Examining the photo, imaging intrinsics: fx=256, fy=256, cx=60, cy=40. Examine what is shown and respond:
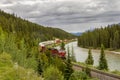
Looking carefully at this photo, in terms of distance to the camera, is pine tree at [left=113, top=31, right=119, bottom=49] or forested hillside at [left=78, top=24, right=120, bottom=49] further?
forested hillside at [left=78, top=24, right=120, bottom=49]

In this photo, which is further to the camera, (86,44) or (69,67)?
(86,44)

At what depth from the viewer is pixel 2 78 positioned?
12391 mm

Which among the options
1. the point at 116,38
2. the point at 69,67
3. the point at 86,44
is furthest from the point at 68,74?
the point at 86,44

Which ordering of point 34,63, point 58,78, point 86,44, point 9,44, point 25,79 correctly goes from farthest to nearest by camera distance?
point 86,44
point 9,44
point 34,63
point 58,78
point 25,79

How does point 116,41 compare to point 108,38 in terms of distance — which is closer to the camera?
point 116,41

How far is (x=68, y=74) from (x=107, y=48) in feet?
385

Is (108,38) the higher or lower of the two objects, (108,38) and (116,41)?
the higher

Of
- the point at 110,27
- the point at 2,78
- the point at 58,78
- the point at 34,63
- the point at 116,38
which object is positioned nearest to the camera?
the point at 2,78

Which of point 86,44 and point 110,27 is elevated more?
point 110,27

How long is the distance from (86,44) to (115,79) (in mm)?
149639

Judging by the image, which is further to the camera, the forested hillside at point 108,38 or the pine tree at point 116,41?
the forested hillside at point 108,38

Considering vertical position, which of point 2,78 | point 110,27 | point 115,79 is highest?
point 110,27

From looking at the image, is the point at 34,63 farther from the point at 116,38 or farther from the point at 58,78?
the point at 116,38

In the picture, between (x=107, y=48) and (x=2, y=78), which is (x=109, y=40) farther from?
(x=2, y=78)
